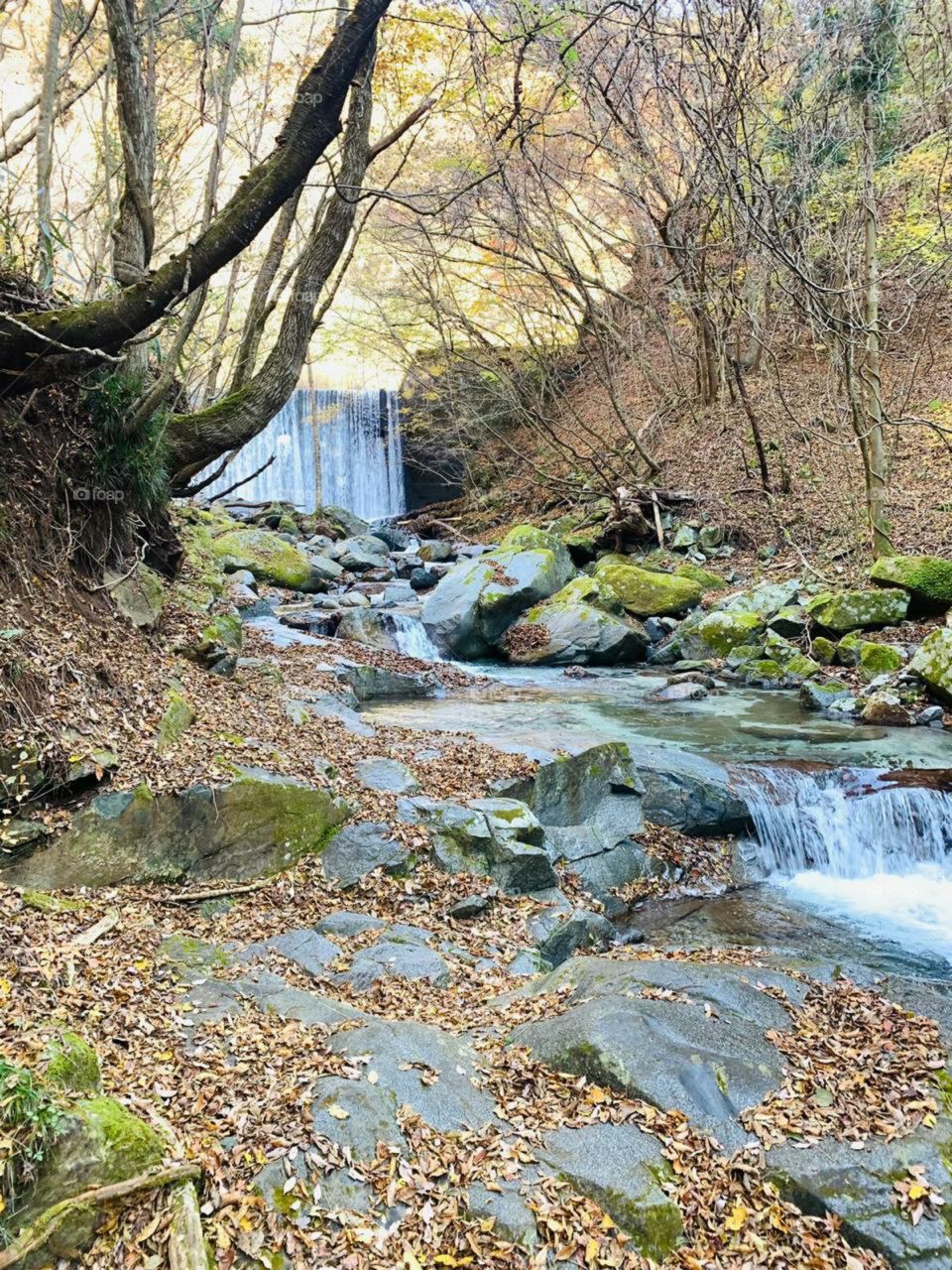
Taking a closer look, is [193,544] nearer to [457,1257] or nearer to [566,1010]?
[566,1010]

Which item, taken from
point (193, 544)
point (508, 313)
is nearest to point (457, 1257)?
point (193, 544)

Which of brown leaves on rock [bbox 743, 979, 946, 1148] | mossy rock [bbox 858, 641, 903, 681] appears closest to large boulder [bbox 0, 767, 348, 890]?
brown leaves on rock [bbox 743, 979, 946, 1148]

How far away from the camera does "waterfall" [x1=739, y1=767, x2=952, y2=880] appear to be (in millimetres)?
7180

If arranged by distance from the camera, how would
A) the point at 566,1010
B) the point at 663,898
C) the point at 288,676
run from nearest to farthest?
the point at 566,1010 < the point at 663,898 < the point at 288,676

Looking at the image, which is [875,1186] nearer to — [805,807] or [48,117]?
[805,807]

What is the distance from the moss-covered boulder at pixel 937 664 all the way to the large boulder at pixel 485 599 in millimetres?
6171

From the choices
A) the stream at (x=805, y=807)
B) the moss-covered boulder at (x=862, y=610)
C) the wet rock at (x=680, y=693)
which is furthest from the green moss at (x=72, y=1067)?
the moss-covered boulder at (x=862, y=610)

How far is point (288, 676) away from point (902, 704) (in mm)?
7263

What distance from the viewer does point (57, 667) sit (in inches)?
201

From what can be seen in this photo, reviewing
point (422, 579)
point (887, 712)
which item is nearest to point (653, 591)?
point (422, 579)

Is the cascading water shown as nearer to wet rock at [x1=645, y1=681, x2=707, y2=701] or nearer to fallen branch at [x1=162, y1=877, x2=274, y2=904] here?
wet rock at [x1=645, y1=681, x2=707, y2=701]

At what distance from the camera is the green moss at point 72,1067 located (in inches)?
102

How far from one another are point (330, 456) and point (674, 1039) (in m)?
25.7

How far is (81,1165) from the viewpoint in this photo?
233 cm
